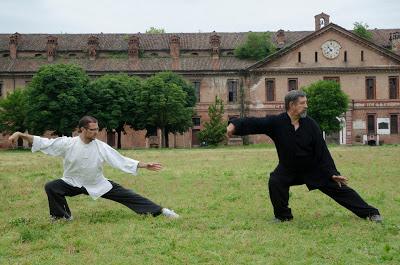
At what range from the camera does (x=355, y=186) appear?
43.9 feet

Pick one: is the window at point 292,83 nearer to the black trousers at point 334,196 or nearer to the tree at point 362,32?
the tree at point 362,32

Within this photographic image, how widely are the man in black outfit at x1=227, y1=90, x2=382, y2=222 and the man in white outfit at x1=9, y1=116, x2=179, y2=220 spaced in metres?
1.63

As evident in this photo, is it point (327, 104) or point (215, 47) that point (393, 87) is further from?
point (215, 47)

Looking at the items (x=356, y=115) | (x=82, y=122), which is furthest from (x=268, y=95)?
(x=82, y=122)

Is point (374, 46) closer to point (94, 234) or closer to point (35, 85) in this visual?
point (35, 85)

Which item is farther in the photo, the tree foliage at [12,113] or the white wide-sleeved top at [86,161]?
the tree foliage at [12,113]

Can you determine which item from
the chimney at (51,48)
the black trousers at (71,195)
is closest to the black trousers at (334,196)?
the black trousers at (71,195)

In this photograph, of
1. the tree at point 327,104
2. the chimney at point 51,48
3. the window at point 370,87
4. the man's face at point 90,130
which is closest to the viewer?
the man's face at point 90,130

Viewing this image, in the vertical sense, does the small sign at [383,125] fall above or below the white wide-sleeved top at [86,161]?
above

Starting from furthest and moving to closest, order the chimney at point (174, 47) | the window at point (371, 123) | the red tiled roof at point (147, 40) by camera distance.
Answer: the red tiled roof at point (147, 40) → the chimney at point (174, 47) → the window at point (371, 123)

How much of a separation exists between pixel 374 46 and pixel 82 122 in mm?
48132

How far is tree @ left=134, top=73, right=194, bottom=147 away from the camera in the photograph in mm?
44500

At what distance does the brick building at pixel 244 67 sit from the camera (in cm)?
5312

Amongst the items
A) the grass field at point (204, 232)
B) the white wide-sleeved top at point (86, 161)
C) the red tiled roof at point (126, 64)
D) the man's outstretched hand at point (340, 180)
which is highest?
the red tiled roof at point (126, 64)
